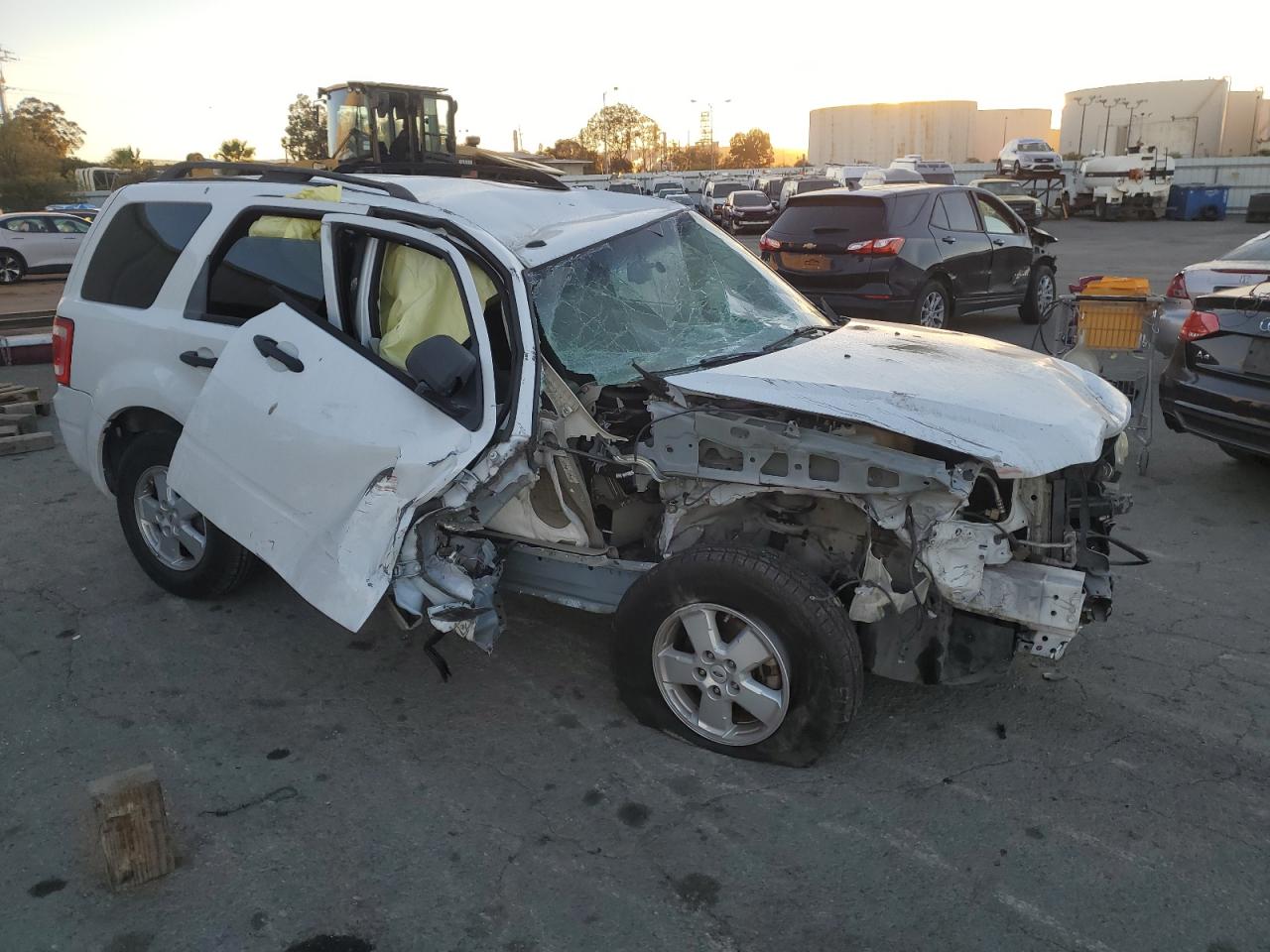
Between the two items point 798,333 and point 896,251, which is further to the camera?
point 896,251

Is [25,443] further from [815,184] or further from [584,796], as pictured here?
[815,184]

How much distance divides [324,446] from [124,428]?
1.90 metres

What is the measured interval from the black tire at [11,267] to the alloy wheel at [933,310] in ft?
60.7

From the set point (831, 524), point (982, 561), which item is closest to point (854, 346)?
point (831, 524)

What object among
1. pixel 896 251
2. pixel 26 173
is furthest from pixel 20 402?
pixel 26 173

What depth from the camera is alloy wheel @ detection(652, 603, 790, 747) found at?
341 cm

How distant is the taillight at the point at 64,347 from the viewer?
493 cm

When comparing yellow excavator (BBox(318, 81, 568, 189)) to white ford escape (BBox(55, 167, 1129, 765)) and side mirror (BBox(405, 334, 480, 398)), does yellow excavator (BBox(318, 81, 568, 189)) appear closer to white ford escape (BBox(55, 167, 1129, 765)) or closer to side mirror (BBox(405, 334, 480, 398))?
white ford escape (BBox(55, 167, 1129, 765))

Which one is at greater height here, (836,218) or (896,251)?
(836,218)

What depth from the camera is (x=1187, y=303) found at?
851 centimetres

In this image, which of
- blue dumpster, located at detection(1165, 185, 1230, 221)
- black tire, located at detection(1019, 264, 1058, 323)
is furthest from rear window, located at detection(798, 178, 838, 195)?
black tire, located at detection(1019, 264, 1058, 323)

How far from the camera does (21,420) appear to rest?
27.0 feet

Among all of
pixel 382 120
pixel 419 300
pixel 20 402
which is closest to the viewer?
pixel 419 300

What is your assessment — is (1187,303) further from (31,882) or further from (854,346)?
(31,882)
